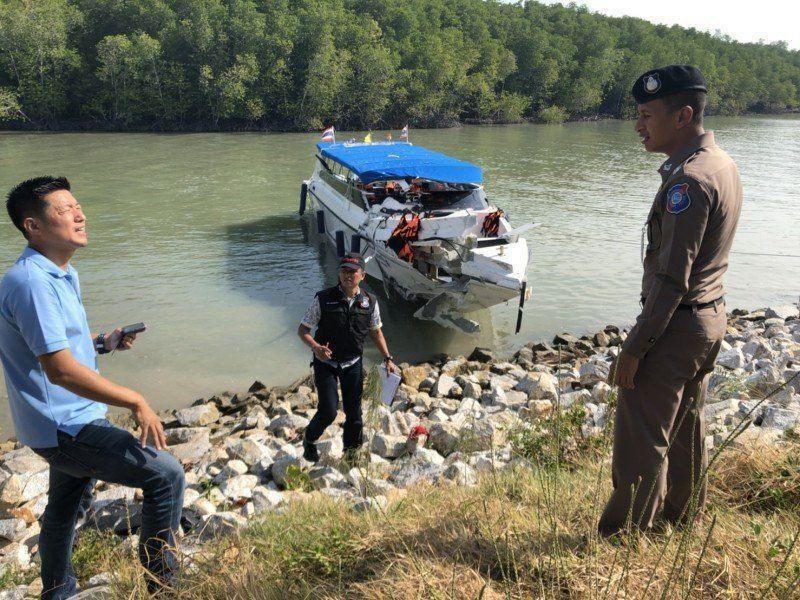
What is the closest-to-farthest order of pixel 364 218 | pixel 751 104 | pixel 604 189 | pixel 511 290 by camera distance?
1. pixel 511 290
2. pixel 364 218
3. pixel 604 189
4. pixel 751 104

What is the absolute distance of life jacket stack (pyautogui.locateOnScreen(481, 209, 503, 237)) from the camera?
10.5m

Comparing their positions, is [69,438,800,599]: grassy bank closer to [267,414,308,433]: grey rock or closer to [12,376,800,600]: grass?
[12,376,800,600]: grass

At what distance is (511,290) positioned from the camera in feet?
30.1

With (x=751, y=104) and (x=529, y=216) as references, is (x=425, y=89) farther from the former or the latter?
(x=751, y=104)

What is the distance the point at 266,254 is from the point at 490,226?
665 centimetres

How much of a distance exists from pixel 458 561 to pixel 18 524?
312 cm

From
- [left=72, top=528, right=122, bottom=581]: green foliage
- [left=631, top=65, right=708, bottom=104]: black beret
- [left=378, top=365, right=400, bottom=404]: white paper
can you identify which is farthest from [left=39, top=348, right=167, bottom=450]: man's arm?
[left=378, top=365, right=400, bottom=404]: white paper

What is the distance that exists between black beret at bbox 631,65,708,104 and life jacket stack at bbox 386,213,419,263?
24.0 ft

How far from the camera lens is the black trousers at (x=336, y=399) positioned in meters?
5.14

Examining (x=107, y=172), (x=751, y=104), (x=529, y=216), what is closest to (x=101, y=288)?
(x=529, y=216)

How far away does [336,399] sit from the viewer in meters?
5.19

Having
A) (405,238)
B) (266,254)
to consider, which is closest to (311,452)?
(405,238)

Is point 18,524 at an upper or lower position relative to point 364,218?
lower

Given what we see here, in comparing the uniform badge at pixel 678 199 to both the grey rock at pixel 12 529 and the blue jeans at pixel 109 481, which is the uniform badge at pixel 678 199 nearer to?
the blue jeans at pixel 109 481
